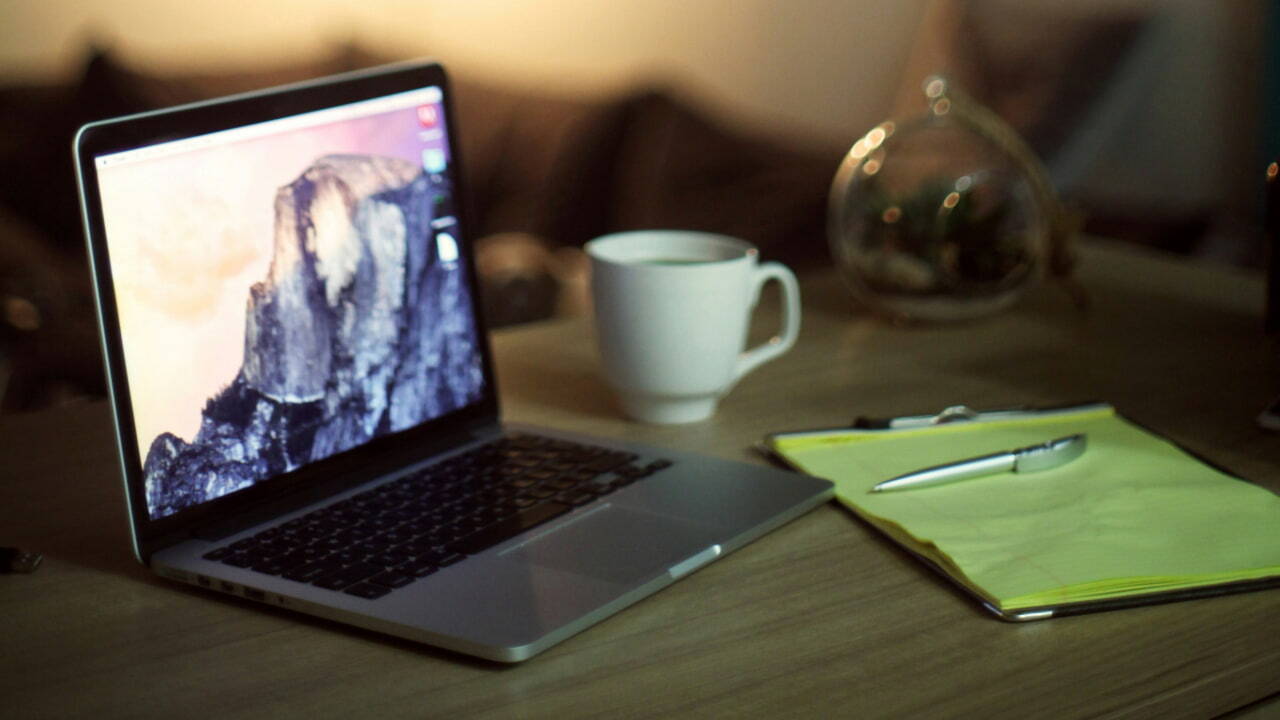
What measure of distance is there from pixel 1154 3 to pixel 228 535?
3.12 m

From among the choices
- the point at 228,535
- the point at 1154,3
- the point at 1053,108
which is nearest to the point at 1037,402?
the point at 228,535

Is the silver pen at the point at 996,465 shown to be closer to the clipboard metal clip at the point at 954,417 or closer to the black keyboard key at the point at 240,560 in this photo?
the clipboard metal clip at the point at 954,417

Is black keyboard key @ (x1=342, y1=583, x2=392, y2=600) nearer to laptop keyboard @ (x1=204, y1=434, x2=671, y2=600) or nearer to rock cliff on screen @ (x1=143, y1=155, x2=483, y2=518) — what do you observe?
laptop keyboard @ (x1=204, y1=434, x2=671, y2=600)

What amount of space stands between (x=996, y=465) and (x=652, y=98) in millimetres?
2312

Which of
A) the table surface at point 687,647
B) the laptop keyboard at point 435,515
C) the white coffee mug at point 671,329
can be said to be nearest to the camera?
the table surface at point 687,647

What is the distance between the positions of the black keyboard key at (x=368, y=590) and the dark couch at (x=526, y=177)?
1769 millimetres

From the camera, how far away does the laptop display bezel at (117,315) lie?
675mm

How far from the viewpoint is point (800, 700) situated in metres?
0.57

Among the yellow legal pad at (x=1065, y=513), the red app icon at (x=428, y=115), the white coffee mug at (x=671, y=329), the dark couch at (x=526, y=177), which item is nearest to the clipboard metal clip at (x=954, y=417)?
the yellow legal pad at (x=1065, y=513)

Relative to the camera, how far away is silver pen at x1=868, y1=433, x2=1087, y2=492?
80 centimetres

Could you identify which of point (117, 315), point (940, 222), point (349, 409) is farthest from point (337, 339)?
point (940, 222)

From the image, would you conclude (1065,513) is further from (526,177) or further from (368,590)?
(526,177)

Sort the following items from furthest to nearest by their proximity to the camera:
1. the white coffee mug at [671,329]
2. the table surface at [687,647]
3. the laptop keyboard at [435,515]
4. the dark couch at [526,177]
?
the dark couch at [526,177], the white coffee mug at [671,329], the laptop keyboard at [435,515], the table surface at [687,647]

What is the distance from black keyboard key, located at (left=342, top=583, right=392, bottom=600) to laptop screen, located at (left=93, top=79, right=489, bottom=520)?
5.0 inches
